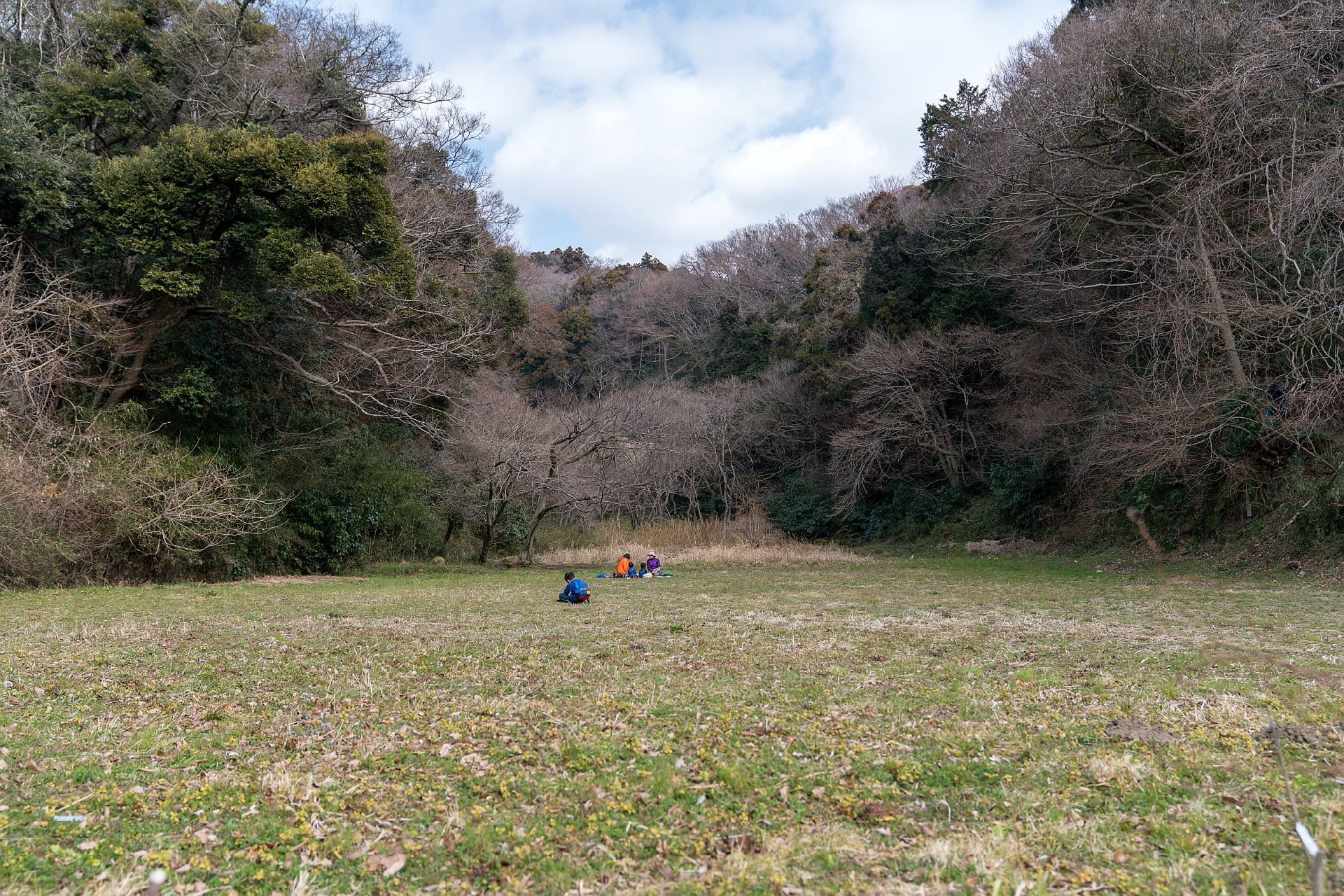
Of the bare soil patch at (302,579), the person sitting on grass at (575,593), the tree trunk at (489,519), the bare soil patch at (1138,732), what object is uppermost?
the tree trunk at (489,519)

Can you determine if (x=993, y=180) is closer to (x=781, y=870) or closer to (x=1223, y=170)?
(x=1223, y=170)

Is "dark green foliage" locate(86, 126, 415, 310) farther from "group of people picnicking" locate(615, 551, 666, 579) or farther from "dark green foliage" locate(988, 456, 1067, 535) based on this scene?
"dark green foliage" locate(988, 456, 1067, 535)

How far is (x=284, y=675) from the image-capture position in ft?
21.1

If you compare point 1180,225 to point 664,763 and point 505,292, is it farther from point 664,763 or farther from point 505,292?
point 664,763

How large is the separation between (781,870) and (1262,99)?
18181 millimetres

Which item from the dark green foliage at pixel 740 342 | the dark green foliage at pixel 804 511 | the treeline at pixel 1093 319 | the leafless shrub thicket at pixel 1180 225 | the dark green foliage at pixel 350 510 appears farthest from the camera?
the dark green foliage at pixel 740 342

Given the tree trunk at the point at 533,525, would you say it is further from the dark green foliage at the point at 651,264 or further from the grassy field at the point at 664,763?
the dark green foliage at the point at 651,264

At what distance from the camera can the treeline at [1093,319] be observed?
51.9 feet

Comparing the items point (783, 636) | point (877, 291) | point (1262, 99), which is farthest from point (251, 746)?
point (877, 291)

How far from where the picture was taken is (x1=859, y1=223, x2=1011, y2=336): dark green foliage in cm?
2978

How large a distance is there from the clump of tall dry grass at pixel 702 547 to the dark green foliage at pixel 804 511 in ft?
7.46

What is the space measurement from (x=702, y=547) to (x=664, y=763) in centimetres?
2391

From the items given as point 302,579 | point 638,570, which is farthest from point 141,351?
point 638,570

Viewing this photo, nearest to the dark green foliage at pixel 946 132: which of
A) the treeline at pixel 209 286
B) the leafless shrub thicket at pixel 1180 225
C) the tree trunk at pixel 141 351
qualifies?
the leafless shrub thicket at pixel 1180 225
